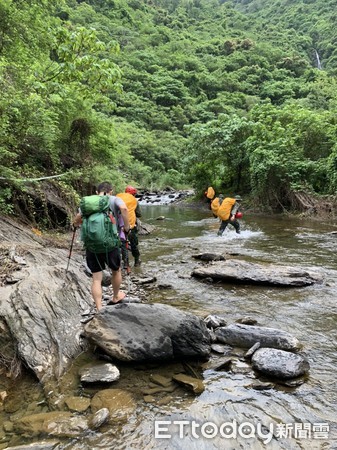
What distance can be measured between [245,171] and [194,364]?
26592mm

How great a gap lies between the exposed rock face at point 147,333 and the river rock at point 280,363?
0.70 metres

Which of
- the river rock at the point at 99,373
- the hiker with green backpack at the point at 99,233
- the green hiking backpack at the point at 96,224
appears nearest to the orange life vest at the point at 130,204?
the hiker with green backpack at the point at 99,233

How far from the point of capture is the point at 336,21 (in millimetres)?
108000

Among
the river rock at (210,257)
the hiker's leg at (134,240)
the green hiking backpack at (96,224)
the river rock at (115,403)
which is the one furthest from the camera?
the river rock at (210,257)

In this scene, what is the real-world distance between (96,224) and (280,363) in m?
3.10

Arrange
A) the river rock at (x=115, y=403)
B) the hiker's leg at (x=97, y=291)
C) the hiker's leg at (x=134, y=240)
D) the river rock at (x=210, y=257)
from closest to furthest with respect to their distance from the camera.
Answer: the river rock at (x=115, y=403) < the hiker's leg at (x=97, y=291) < the hiker's leg at (x=134, y=240) < the river rock at (x=210, y=257)

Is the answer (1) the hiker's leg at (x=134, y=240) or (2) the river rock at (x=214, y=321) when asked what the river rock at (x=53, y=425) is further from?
(1) the hiker's leg at (x=134, y=240)

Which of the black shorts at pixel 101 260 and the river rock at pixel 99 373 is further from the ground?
the black shorts at pixel 101 260

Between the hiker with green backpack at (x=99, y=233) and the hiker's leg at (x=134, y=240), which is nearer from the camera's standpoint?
Answer: the hiker with green backpack at (x=99, y=233)

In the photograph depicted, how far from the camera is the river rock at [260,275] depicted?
24.7ft

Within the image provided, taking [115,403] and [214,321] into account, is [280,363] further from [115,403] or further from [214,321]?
[115,403]

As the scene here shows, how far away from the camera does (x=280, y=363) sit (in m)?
4.00

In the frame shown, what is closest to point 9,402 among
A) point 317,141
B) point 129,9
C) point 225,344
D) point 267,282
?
point 225,344

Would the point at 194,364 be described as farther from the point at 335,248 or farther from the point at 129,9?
the point at 129,9
